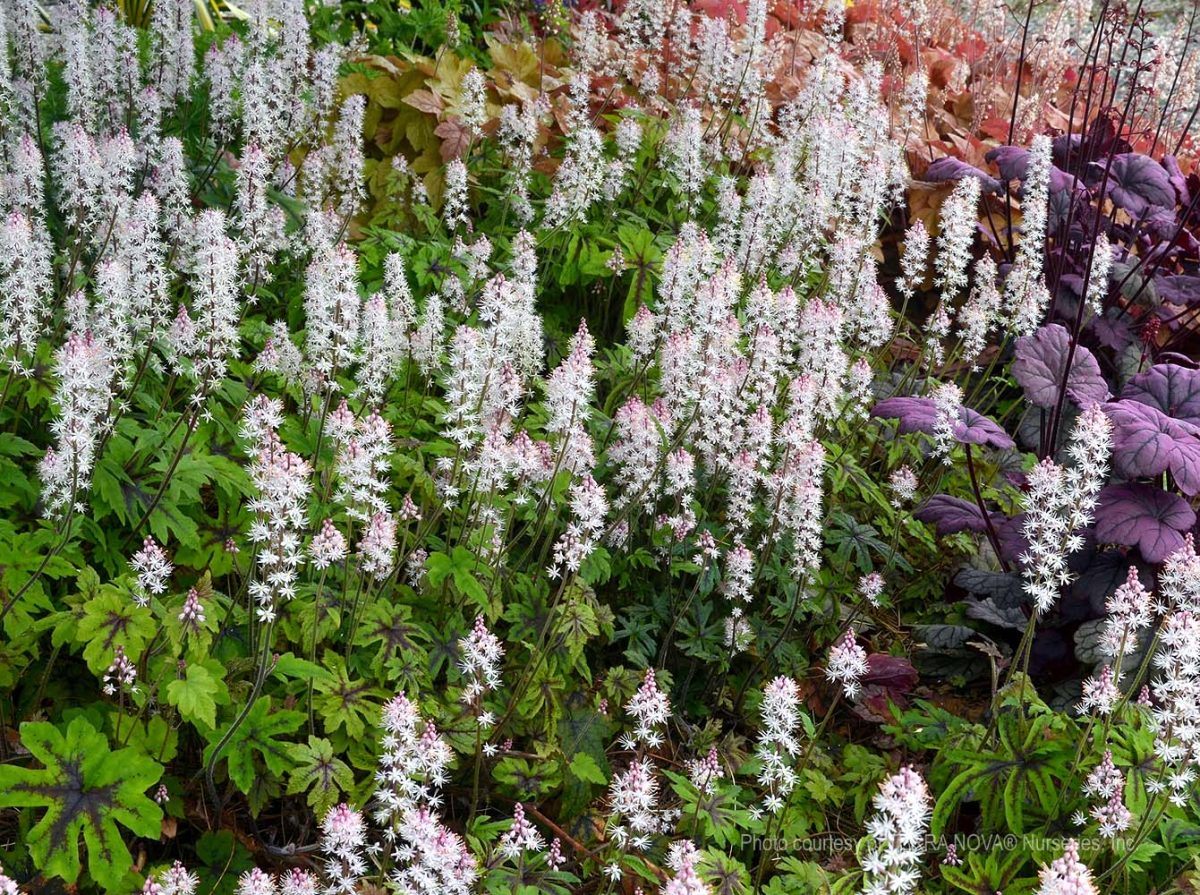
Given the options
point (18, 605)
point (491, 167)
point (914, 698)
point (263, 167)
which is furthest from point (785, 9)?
point (18, 605)

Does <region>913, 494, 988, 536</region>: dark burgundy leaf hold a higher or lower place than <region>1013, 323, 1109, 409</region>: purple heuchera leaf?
lower

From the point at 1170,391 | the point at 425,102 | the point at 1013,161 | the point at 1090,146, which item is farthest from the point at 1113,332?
the point at 425,102

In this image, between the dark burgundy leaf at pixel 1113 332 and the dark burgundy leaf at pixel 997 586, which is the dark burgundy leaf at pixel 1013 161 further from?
the dark burgundy leaf at pixel 997 586

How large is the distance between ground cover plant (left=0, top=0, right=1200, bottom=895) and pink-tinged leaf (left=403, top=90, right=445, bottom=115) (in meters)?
0.03

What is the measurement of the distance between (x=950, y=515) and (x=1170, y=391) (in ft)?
3.47

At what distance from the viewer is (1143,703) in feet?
11.1

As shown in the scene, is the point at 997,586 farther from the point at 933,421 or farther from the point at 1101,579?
the point at 933,421

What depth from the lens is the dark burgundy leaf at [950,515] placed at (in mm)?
4191

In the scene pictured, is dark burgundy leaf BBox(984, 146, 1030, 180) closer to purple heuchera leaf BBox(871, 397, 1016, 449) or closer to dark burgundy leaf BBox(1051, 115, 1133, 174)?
dark burgundy leaf BBox(1051, 115, 1133, 174)

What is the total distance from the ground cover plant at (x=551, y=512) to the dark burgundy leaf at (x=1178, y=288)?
0.03 m

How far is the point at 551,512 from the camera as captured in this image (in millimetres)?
3918

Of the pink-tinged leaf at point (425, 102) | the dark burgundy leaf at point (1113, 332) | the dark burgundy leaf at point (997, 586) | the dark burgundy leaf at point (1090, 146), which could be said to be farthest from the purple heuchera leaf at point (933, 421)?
the pink-tinged leaf at point (425, 102)

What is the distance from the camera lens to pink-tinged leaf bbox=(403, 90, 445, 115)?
6176mm

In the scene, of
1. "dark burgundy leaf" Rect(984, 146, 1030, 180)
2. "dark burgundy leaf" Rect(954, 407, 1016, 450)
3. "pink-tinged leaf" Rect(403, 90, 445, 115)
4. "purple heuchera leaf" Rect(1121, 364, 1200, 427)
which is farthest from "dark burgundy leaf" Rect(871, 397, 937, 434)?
"pink-tinged leaf" Rect(403, 90, 445, 115)
